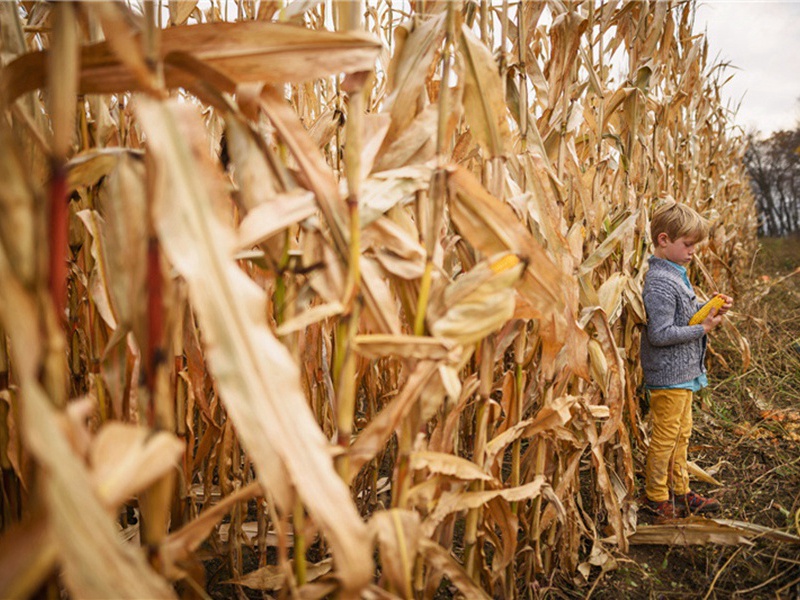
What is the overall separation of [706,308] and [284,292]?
A: 1.58m

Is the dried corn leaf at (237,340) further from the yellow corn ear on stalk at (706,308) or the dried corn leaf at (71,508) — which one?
the yellow corn ear on stalk at (706,308)

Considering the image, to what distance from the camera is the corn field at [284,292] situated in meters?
0.48

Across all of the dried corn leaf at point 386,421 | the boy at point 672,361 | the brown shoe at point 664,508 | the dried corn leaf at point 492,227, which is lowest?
the brown shoe at point 664,508

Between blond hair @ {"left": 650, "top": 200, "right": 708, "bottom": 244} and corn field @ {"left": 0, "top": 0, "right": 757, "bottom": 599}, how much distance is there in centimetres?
43

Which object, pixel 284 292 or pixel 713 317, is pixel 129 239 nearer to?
pixel 284 292

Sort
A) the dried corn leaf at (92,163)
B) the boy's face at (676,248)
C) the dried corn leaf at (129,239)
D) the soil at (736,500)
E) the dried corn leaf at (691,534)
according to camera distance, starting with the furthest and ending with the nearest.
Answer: the boy's face at (676,248)
the dried corn leaf at (691,534)
the soil at (736,500)
the dried corn leaf at (92,163)
the dried corn leaf at (129,239)

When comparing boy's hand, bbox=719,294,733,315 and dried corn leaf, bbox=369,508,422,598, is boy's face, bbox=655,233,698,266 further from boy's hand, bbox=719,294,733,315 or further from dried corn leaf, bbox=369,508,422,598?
dried corn leaf, bbox=369,508,422,598

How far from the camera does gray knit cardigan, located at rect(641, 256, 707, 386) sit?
1.86m

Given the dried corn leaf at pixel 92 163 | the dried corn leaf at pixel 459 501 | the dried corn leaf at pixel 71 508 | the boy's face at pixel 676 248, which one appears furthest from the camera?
the boy's face at pixel 676 248

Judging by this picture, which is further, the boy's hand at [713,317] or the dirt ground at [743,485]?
the boy's hand at [713,317]

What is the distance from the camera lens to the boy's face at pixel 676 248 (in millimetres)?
1895

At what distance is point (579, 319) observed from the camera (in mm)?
1308

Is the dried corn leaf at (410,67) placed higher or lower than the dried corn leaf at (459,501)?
higher

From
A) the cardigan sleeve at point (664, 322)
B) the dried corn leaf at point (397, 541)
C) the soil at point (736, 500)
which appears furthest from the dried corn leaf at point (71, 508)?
the cardigan sleeve at point (664, 322)
